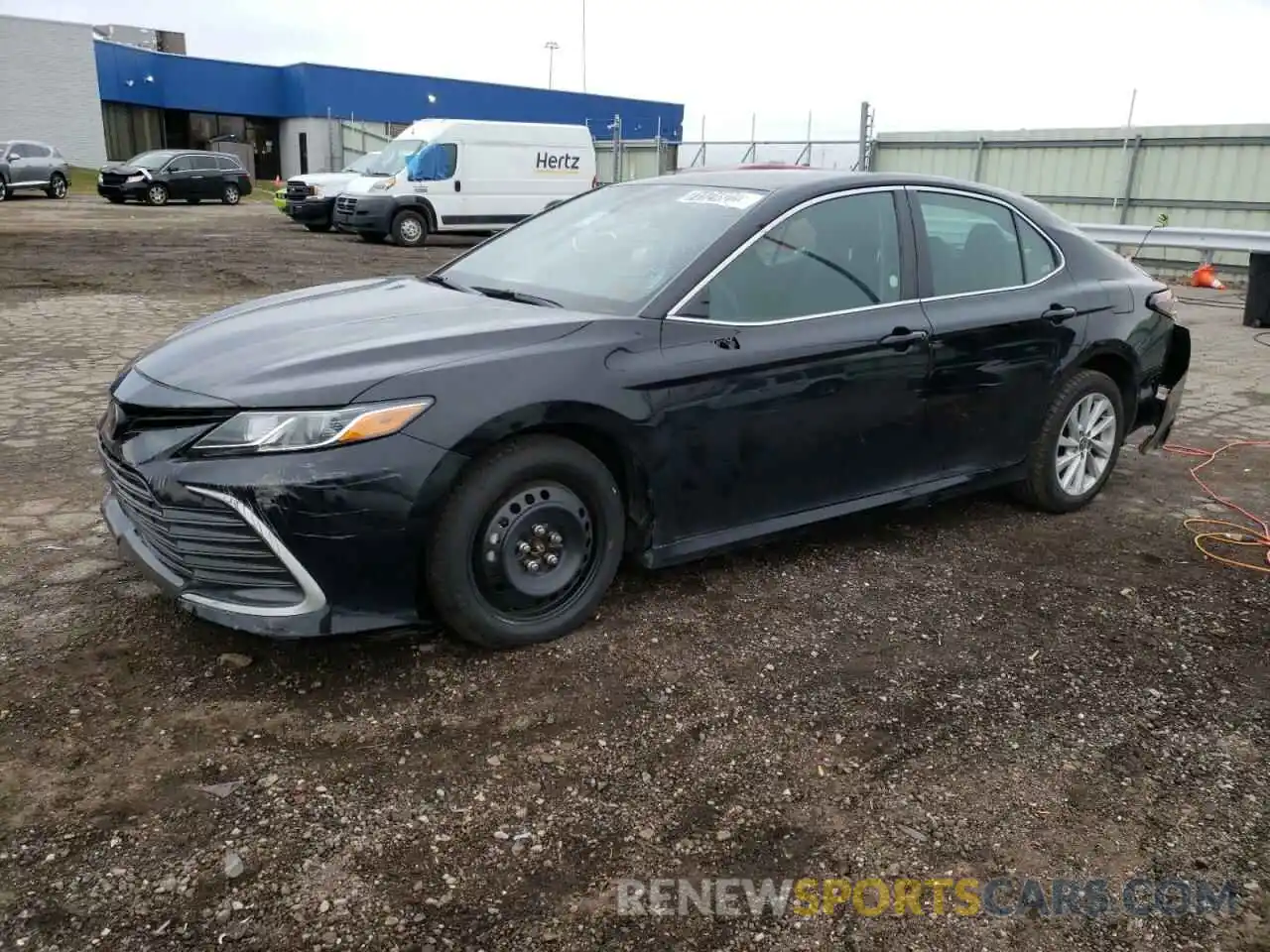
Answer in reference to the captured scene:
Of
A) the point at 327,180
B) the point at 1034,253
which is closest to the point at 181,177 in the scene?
the point at 327,180

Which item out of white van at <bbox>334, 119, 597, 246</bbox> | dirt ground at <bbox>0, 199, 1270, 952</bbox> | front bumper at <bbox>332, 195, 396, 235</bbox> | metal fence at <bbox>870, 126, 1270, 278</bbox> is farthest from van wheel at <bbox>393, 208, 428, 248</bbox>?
dirt ground at <bbox>0, 199, 1270, 952</bbox>

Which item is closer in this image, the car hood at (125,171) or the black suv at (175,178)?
the car hood at (125,171)

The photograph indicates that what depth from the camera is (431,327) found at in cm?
349

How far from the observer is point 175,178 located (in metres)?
29.2

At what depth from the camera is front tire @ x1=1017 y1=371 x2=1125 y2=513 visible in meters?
4.91

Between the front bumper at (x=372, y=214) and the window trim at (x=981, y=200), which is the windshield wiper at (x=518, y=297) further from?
the front bumper at (x=372, y=214)

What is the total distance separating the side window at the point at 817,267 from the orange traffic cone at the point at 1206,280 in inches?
523

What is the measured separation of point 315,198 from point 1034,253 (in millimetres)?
19789

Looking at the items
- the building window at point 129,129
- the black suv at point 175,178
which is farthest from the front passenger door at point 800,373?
the building window at point 129,129

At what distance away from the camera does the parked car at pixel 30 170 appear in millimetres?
27531

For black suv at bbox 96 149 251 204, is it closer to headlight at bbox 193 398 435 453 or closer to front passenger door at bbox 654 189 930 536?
front passenger door at bbox 654 189 930 536

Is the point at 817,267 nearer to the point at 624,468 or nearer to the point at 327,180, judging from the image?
the point at 624,468

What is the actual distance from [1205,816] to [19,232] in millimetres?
21356

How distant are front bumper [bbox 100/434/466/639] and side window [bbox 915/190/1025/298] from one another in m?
2.43
